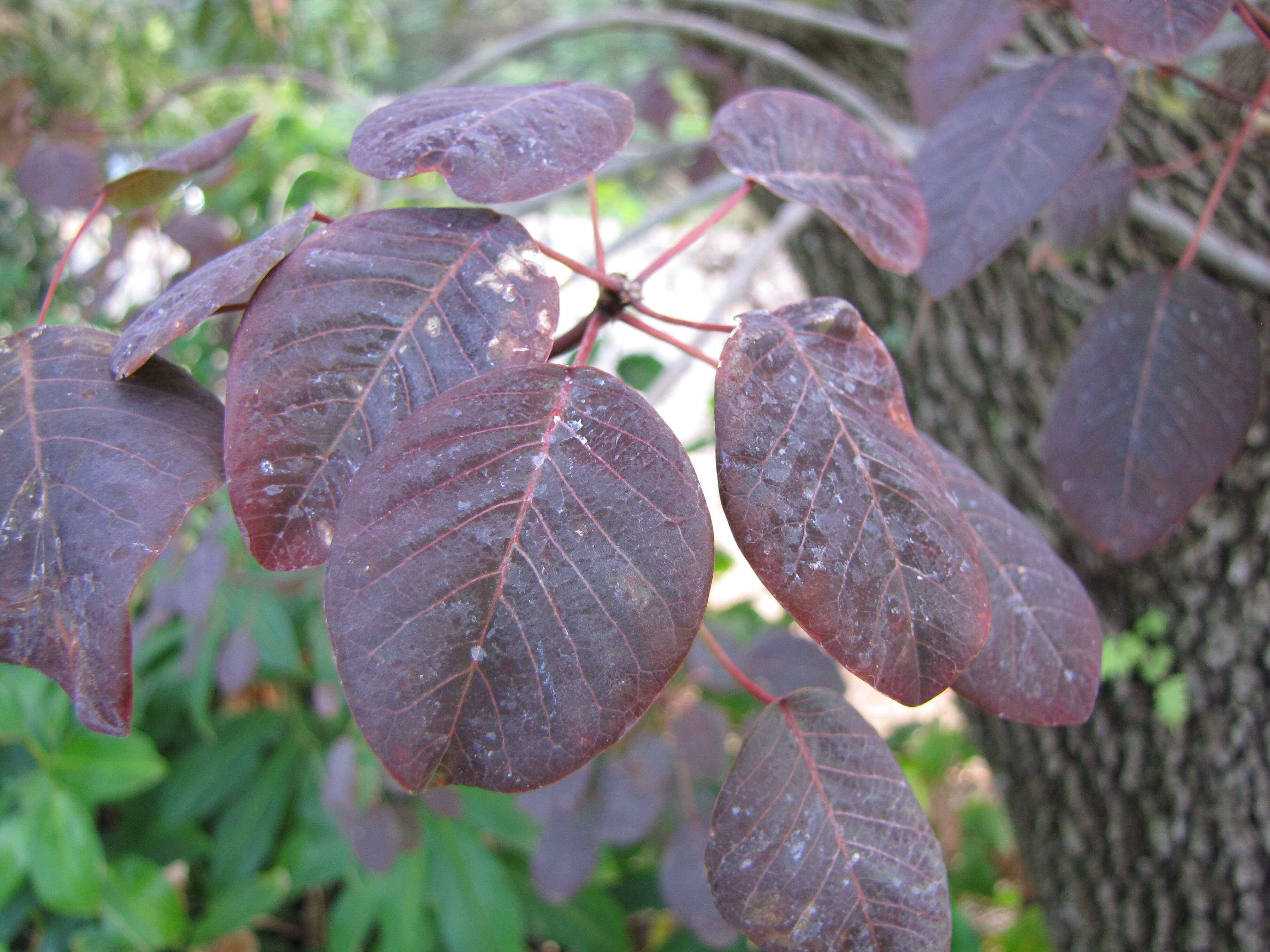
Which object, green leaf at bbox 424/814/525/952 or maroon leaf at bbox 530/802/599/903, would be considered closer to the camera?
Answer: maroon leaf at bbox 530/802/599/903

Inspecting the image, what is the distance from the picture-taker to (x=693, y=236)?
50 centimetres

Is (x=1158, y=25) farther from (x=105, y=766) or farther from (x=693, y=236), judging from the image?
(x=105, y=766)

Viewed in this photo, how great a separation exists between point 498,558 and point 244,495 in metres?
0.11

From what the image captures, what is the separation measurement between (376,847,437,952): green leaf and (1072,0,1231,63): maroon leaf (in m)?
1.58

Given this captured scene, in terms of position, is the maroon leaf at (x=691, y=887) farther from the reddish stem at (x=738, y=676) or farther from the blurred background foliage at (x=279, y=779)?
the reddish stem at (x=738, y=676)

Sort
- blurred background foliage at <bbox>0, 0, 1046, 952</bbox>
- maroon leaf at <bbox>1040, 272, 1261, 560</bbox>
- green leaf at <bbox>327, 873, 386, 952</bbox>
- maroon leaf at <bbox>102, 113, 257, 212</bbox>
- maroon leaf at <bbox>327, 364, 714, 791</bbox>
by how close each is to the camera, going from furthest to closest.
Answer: green leaf at <bbox>327, 873, 386, 952</bbox> < blurred background foliage at <bbox>0, 0, 1046, 952</bbox> < maroon leaf at <bbox>1040, 272, 1261, 560</bbox> < maroon leaf at <bbox>102, 113, 257, 212</bbox> < maroon leaf at <bbox>327, 364, 714, 791</bbox>

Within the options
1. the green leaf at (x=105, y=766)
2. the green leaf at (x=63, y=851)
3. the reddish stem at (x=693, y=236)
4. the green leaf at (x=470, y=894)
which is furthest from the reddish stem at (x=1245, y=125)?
the green leaf at (x=63, y=851)

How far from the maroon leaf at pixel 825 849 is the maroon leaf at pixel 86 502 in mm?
296

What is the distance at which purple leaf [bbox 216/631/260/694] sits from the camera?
126 cm

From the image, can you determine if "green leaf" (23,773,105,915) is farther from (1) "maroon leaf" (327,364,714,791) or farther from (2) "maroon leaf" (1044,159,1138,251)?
(2) "maroon leaf" (1044,159,1138,251)

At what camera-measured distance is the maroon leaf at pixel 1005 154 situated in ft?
1.92

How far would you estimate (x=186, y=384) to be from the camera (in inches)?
16.6

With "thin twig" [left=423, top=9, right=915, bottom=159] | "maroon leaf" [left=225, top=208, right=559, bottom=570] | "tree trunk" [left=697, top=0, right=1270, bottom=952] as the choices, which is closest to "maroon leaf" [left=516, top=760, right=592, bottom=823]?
"tree trunk" [left=697, top=0, right=1270, bottom=952]

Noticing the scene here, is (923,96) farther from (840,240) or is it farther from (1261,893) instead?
(1261,893)
